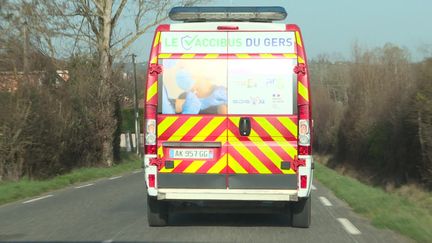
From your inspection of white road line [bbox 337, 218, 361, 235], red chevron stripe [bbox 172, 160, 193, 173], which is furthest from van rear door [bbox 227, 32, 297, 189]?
white road line [bbox 337, 218, 361, 235]

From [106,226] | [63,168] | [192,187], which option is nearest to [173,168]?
[192,187]

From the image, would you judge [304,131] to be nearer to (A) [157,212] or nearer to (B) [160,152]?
(B) [160,152]

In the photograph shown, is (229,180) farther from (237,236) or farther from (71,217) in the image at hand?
(71,217)

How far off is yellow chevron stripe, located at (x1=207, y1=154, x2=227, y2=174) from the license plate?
0.13 meters

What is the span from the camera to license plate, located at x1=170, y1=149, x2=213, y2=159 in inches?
324

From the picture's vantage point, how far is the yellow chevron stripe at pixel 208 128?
8.21 m

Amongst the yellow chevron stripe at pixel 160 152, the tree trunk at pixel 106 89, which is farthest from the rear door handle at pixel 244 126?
the tree trunk at pixel 106 89

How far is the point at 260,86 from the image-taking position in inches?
321

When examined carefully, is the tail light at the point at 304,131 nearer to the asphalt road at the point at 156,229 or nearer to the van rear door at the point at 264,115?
the van rear door at the point at 264,115

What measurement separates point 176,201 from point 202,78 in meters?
1.80

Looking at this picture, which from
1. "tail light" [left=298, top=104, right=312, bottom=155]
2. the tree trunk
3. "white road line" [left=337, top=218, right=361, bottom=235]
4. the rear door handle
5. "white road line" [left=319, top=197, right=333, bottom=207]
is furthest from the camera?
the tree trunk

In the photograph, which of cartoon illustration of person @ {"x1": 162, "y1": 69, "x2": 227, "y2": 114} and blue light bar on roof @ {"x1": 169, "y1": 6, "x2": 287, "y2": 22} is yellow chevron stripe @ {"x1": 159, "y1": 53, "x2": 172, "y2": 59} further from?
blue light bar on roof @ {"x1": 169, "y1": 6, "x2": 287, "y2": 22}

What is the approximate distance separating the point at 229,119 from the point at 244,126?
22cm

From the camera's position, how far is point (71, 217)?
415 inches
